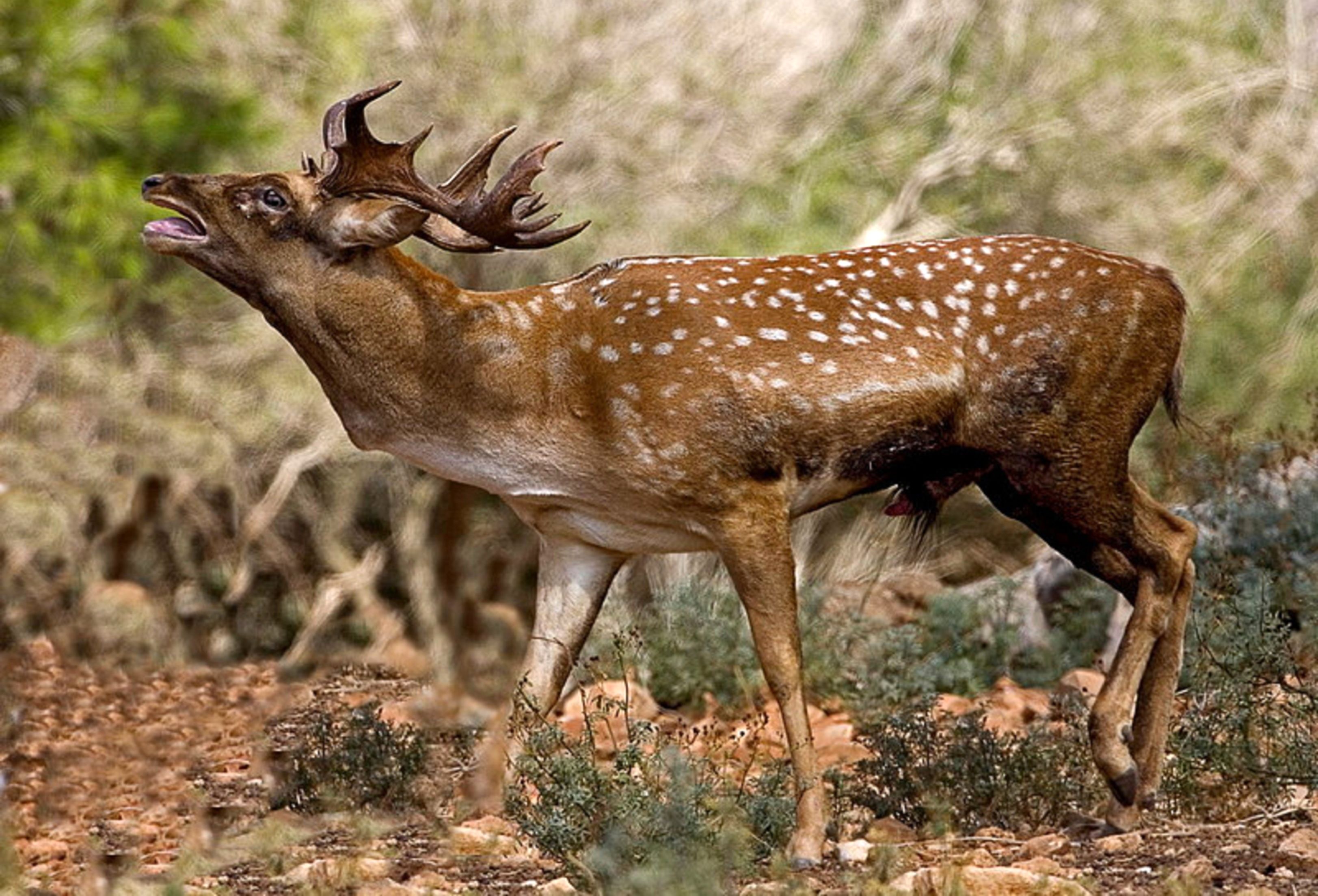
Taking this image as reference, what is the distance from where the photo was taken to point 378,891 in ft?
20.6

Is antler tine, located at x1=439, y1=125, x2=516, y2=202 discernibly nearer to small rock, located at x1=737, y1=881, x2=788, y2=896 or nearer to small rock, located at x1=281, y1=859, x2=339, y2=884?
small rock, located at x1=281, y1=859, x2=339, y2=884

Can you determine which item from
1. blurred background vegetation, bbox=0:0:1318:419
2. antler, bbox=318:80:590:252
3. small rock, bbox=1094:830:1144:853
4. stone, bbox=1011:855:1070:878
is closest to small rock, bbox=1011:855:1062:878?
stone, bbox=1011:855:1070:878

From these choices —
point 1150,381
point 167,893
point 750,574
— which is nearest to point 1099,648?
point 1150,381

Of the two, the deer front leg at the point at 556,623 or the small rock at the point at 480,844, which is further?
the deer front leg at the point at 556,623

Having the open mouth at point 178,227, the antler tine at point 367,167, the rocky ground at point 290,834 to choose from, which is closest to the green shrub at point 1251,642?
the rocky ground at point 290,834

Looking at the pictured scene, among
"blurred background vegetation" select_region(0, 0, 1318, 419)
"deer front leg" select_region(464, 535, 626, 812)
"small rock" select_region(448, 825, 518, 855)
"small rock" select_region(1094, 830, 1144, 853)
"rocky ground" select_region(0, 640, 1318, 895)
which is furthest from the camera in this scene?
"blurred background vegetation" select_region(0, 0, 1318, 419)

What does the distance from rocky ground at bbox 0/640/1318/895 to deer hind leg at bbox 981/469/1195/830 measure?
0.34 meters

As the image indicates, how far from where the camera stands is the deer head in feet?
23.4

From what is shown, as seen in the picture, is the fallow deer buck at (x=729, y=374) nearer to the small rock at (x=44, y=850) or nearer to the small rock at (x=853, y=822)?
the small rock at (x=853, y=822)

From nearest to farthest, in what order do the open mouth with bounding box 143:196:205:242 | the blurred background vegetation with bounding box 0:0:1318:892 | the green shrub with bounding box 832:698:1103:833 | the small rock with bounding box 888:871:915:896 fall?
the small rock with bounding box 888:871:915:896 → the open mouth with bounding box 143:196:205:242 → the green shrub with bounding box 832:698:1103:833 → the blurred background vegetation with bounding box 0:0:1318:892

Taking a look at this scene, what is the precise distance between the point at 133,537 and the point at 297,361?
1758 millimetres

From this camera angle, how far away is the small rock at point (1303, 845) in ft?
20.5

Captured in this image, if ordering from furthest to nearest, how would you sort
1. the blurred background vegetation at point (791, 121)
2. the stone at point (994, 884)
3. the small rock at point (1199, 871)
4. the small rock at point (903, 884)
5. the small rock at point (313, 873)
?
the blurred background vegetation at point (791, 121), the small rock at point (313, 873), the small rock at point (1199, 871), the small rock at point (903, 884), the stone at point (994, 884)

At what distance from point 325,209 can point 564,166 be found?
8.79 meters
